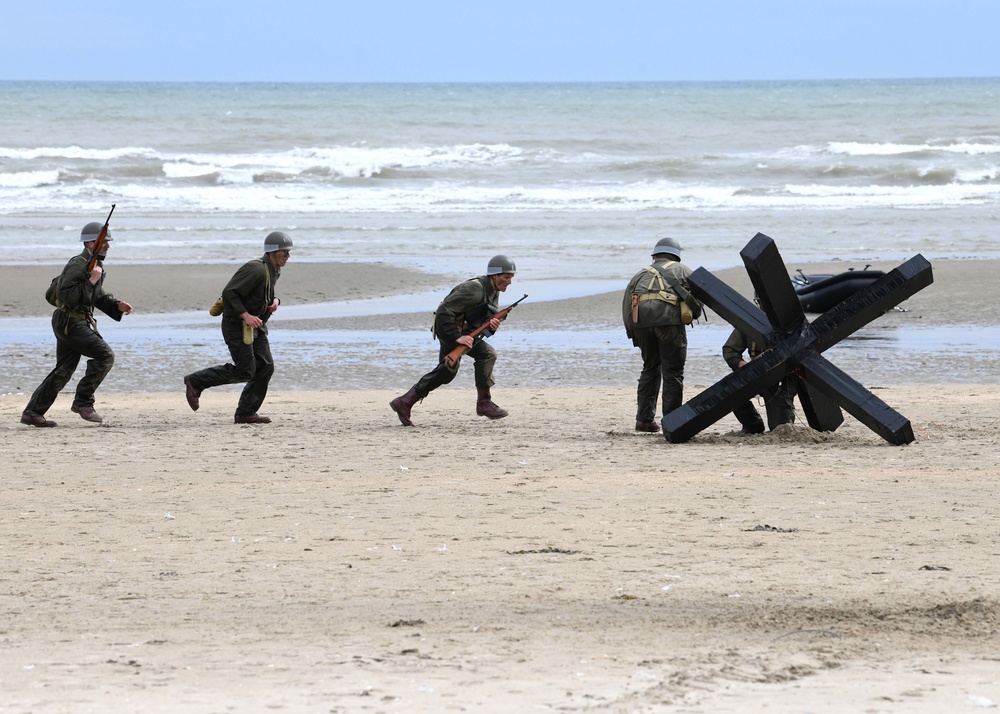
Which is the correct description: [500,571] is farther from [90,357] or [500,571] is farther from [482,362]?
[90,357]

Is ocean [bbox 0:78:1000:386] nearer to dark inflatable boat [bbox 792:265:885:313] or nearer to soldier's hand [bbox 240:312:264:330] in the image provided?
dark inflatable boat [bbox 792:265:885:313]

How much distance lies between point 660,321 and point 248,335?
321cm

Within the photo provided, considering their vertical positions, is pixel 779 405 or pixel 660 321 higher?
pixel 660 321

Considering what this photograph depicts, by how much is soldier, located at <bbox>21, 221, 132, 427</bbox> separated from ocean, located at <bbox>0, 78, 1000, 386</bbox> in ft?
24.6

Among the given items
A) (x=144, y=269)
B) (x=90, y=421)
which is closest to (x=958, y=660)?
(x=90, y=421)

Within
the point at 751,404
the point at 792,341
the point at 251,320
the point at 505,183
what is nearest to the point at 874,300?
the point at 792,341

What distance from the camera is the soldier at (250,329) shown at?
35.8 ft

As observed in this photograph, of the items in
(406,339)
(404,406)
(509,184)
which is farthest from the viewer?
(509,184)

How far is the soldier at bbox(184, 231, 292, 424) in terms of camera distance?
1090 centimetres

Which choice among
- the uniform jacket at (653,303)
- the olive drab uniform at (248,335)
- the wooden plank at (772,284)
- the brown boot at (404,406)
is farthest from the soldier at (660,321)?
the olive drab uniform at (248,335)

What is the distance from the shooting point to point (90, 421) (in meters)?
11.2

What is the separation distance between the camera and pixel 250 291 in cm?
1094

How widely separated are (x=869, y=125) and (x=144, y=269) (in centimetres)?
4781

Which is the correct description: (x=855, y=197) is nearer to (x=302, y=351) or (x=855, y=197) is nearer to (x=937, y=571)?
(x=302, y=351)
